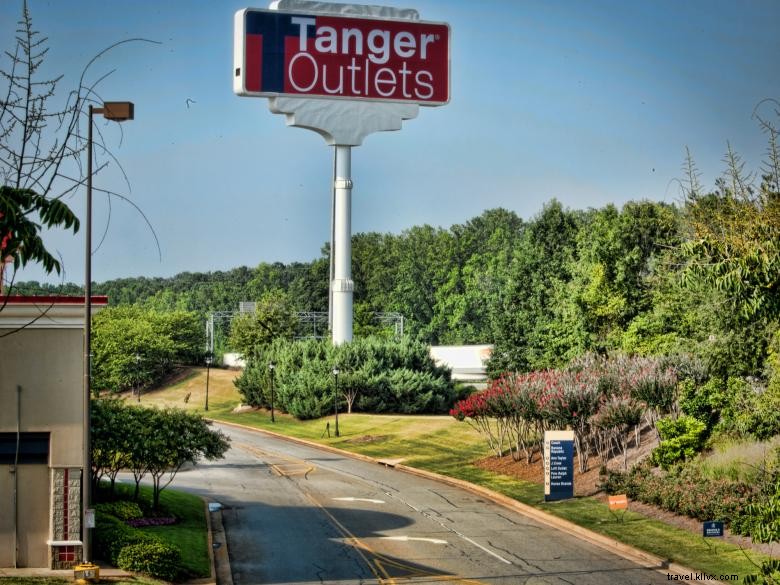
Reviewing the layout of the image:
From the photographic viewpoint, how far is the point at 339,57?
249 feet

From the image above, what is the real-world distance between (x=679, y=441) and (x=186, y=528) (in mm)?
18342

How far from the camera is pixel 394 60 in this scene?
7700 cm

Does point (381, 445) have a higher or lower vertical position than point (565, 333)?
lower

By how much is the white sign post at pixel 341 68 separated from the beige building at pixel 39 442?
158 feet

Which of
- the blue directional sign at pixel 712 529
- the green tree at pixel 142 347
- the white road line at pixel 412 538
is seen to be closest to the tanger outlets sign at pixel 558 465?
the white road line at pixel 412 538

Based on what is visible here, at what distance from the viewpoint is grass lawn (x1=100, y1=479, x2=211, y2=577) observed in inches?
1230

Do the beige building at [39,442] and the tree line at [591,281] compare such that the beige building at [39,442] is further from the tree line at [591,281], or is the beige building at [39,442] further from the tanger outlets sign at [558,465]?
the tanger outlets sign at [558,465]

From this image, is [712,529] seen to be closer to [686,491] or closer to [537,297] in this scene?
[686,491]

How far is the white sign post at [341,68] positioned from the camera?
7494 centimetres

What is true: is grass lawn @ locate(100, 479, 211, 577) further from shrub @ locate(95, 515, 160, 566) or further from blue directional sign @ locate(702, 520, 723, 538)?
blue directional sign @ locate(702, 520, 723, 538)

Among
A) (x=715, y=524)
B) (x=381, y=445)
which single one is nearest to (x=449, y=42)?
(x=381, y=445)

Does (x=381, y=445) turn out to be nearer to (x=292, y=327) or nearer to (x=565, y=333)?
(x=565, y=333)

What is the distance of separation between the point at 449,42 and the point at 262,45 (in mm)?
12556

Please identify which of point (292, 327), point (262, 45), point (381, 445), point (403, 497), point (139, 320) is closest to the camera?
point (403, 497)
